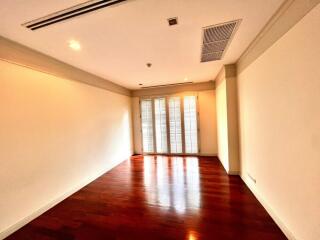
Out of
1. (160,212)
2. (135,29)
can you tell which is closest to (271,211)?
(160,212)

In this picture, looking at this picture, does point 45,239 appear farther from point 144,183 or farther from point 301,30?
point 301,30

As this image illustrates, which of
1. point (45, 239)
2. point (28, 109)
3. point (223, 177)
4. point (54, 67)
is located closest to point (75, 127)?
point (28, 109)

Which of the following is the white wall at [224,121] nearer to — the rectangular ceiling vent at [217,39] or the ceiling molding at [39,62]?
the rectangular ceiling vent at [217,39]

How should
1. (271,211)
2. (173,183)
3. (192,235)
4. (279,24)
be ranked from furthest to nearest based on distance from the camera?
(173,183), (271,211), (192,235), (279,24)

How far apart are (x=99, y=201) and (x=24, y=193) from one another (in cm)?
102

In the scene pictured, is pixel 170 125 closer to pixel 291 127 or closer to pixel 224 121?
pixel 224 121

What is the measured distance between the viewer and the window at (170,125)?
513cm

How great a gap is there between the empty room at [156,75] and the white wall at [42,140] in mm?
15

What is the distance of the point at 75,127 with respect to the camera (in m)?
3.01

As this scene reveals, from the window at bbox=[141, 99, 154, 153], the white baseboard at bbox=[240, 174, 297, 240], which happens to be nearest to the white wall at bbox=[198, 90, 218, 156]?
the window at bbox=[141, 99, 154, 153]

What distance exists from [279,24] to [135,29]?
1.52 metres

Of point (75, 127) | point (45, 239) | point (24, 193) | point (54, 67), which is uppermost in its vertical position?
point (54, 67)

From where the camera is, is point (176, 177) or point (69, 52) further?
point (176, 177)

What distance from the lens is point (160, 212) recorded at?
2.22m
